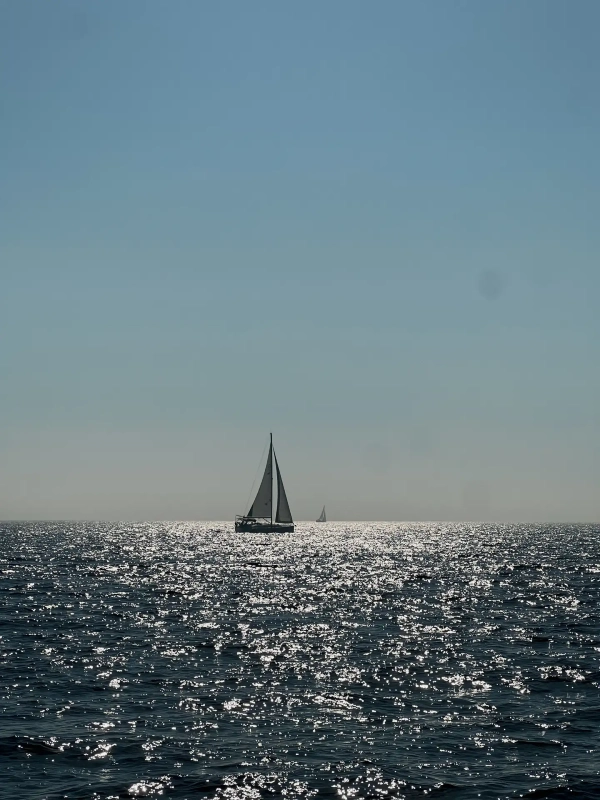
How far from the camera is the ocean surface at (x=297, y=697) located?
2270 cm

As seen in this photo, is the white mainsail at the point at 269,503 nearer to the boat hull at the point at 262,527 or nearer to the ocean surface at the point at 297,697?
the boat hull at the point at 262,527

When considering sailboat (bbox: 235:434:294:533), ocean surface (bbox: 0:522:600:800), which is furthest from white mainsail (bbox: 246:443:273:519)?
ocean surface (bbox: 0:522:600:800)

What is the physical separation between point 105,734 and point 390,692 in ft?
39.4

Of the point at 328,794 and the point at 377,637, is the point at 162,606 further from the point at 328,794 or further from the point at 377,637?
the point at 328,794

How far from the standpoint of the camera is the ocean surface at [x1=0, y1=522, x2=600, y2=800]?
2270 centimetres

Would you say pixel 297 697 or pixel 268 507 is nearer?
pixel 297 697

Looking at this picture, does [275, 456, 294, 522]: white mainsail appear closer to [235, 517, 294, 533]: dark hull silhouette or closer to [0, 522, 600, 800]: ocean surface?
[235, 517, 294, 533]: dark hull silhouette

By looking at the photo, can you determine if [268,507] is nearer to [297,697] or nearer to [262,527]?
[262,527]

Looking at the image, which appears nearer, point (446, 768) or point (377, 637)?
point (446, 768)

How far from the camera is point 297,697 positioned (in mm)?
31750

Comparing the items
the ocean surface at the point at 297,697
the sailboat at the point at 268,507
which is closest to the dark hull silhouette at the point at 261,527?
the sailboat at the point at 268,507

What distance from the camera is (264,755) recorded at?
2453 centimetres

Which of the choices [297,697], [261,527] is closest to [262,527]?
[261,527]

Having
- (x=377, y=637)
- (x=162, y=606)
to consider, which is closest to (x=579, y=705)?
(x=377, y=637)
